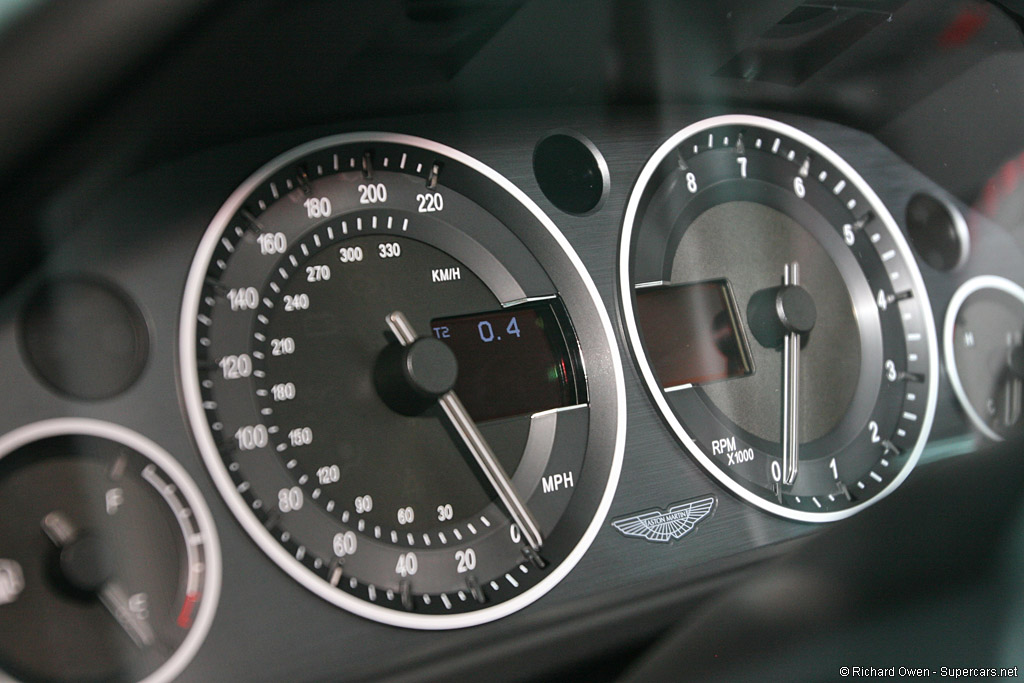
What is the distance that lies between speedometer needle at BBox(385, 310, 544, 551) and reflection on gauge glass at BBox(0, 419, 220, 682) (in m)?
0.40

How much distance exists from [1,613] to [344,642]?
0.47m

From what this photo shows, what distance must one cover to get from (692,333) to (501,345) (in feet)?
1.40

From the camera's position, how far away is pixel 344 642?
1.43m

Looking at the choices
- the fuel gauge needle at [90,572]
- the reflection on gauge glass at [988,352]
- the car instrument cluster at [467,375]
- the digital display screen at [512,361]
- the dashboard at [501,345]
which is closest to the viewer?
the dashboard at [501,345]

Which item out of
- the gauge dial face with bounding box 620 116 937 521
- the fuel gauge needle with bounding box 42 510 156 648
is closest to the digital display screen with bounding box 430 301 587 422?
the gauge dial face with bounding box 620 116 937 521

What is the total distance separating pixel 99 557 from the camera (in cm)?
125

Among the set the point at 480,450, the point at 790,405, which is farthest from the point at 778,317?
the point at 480,450

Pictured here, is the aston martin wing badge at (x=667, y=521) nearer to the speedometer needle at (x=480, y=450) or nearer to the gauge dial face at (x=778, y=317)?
the gauge dial face at (x=778, y=317)

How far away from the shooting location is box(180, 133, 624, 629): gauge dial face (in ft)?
4.74

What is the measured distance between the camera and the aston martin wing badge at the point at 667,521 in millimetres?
1687

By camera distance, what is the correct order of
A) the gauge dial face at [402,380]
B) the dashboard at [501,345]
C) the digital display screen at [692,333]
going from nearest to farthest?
the dashboard at [501,345]
the gauge dial face at [402,380]
the digital display screen at [692,333]

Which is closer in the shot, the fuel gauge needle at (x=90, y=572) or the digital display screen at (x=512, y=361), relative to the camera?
the fuel gauge needle at (x=90, y=572)

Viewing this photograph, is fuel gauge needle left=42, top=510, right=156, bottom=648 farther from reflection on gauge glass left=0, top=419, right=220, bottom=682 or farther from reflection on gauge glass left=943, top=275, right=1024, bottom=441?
reflection on gauge glass left=943, top=275, right=1024, bottom=441

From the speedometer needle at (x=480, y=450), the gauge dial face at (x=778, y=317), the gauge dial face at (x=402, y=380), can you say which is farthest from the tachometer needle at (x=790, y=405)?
the speedometer needle at (x=480, y=450)
